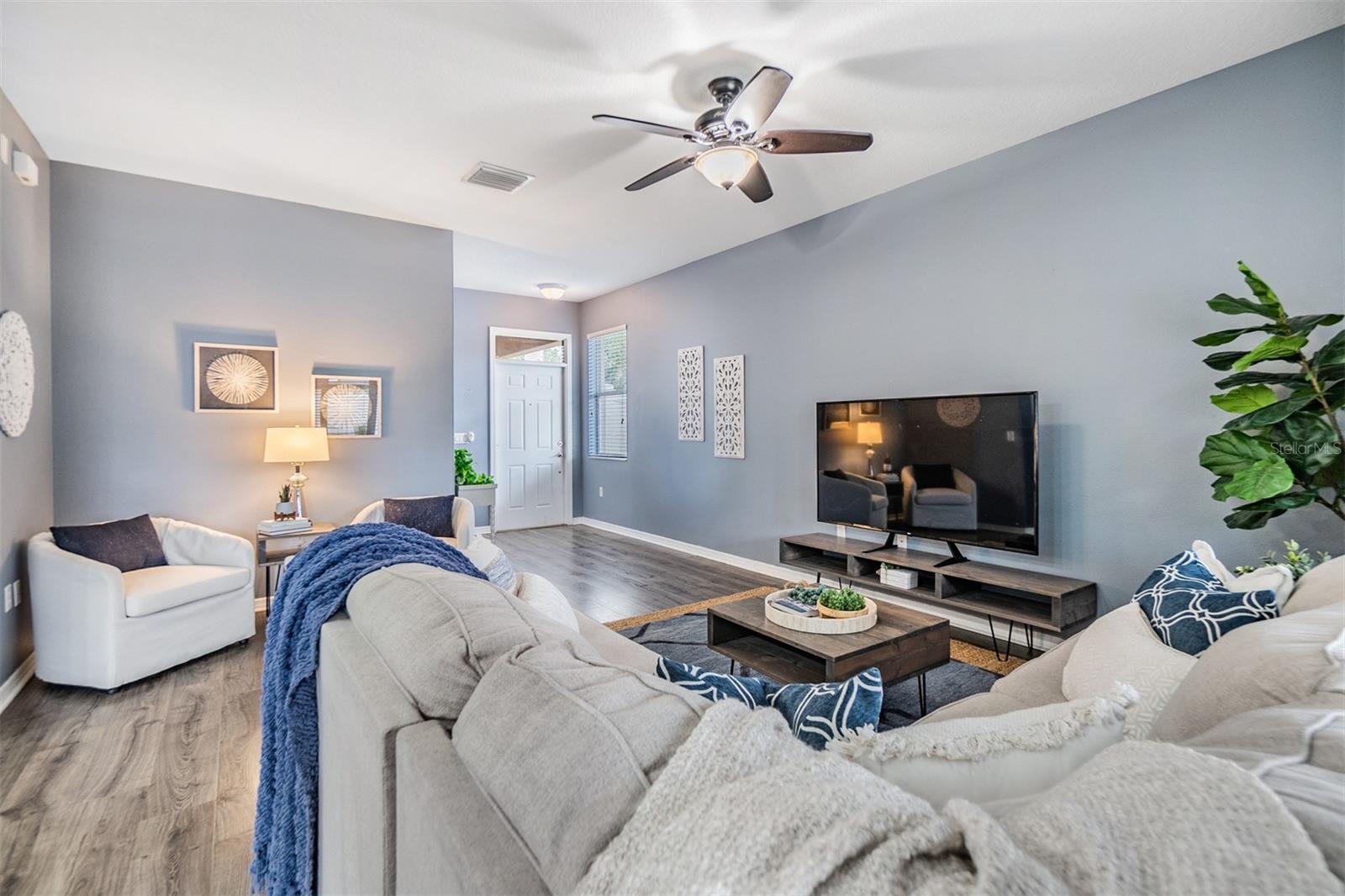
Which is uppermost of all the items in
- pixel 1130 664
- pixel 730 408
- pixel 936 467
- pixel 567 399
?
pixel 567 399

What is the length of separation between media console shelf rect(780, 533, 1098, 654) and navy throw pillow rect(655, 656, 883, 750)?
8.24 feet

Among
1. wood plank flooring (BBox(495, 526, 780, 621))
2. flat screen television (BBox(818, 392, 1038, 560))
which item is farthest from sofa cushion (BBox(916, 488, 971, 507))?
wood plank flooring (BBox(495, 526, 780, 621))

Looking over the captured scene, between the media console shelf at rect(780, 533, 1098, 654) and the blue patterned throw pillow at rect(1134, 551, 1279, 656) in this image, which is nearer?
the blue patterned throw pillow at rect(1134, 551, 1279, 656)

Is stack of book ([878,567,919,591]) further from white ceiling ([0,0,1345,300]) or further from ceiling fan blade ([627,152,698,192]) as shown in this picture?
ceiling fan blade ([627,152,698,192])

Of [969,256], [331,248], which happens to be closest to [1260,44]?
[969,256]

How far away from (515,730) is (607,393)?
6.36 meters

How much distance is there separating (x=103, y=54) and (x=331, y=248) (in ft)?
5.76

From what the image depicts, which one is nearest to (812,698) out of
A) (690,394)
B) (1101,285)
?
(1101,285)

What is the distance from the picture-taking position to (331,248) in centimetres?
419

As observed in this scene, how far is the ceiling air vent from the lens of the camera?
350cm

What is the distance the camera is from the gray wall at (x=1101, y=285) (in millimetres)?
2529

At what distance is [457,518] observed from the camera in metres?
4.12

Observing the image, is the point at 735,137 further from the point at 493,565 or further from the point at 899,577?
the point at 899,577

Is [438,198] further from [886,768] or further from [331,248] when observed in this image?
[886,768]
